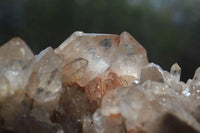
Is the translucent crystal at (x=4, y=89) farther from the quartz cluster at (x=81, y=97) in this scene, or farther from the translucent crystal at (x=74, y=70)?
the translucent crystal at (x=74, y=70)

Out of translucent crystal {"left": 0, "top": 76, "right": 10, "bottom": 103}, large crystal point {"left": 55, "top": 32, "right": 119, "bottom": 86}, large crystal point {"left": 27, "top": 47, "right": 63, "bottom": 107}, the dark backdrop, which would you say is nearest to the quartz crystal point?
large crystal point {"left": 55, "top": 32, "right": 119, "bottom": 86}

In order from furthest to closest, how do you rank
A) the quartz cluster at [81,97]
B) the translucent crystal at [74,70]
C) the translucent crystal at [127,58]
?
the translucent crystal at [127,58] → the translucent crystal at [74,70] → the quartz cluster at [81,97]

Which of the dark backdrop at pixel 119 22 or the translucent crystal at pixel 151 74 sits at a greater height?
the translucent crystal at pixel 151 74

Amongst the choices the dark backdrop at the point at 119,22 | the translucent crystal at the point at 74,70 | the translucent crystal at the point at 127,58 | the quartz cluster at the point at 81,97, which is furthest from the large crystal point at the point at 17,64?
the dark backdrop at the point at 119,22

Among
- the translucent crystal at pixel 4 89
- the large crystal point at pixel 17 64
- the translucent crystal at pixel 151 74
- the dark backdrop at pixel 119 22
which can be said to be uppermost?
→ the large crystal point at pixel 17 64

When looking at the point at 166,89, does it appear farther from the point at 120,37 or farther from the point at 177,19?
the point at 177,19

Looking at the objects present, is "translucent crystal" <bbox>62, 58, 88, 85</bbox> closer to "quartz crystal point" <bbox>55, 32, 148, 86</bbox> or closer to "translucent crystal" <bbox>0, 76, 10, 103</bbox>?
"quartz crystal point" <bbox>55, 32, 148, 86</bbox>

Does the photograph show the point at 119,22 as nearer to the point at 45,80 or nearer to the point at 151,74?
the point at 151,74

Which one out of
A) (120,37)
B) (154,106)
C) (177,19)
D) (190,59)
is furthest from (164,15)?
(154,106)
